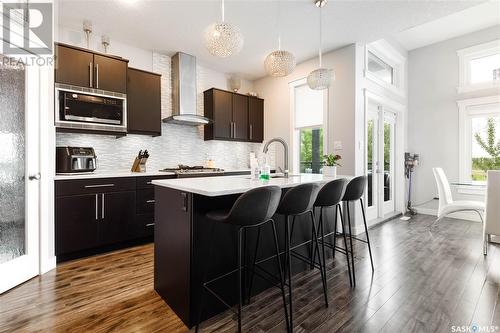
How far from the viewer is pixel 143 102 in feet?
12.0

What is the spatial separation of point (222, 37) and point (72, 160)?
7.66 feet

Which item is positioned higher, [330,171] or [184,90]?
[184,90]

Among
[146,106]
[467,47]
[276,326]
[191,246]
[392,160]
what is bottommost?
[276,326]

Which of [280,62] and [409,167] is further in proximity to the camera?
[409,167]

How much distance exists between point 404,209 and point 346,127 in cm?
281

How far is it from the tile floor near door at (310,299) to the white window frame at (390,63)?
9.68 feet

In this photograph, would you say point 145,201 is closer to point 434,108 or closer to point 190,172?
point 190,172

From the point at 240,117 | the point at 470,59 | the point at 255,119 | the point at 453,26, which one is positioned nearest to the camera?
the point at 453,26

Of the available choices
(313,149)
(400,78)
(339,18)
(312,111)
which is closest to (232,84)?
(312,111)

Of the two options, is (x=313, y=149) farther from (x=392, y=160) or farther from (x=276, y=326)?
(x=276, y=326)

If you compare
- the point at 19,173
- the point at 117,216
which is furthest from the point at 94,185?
the point at 19,173

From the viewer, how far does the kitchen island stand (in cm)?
163

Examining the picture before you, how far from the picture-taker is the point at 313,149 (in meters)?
4.80

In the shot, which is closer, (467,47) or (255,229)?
(255,229)
